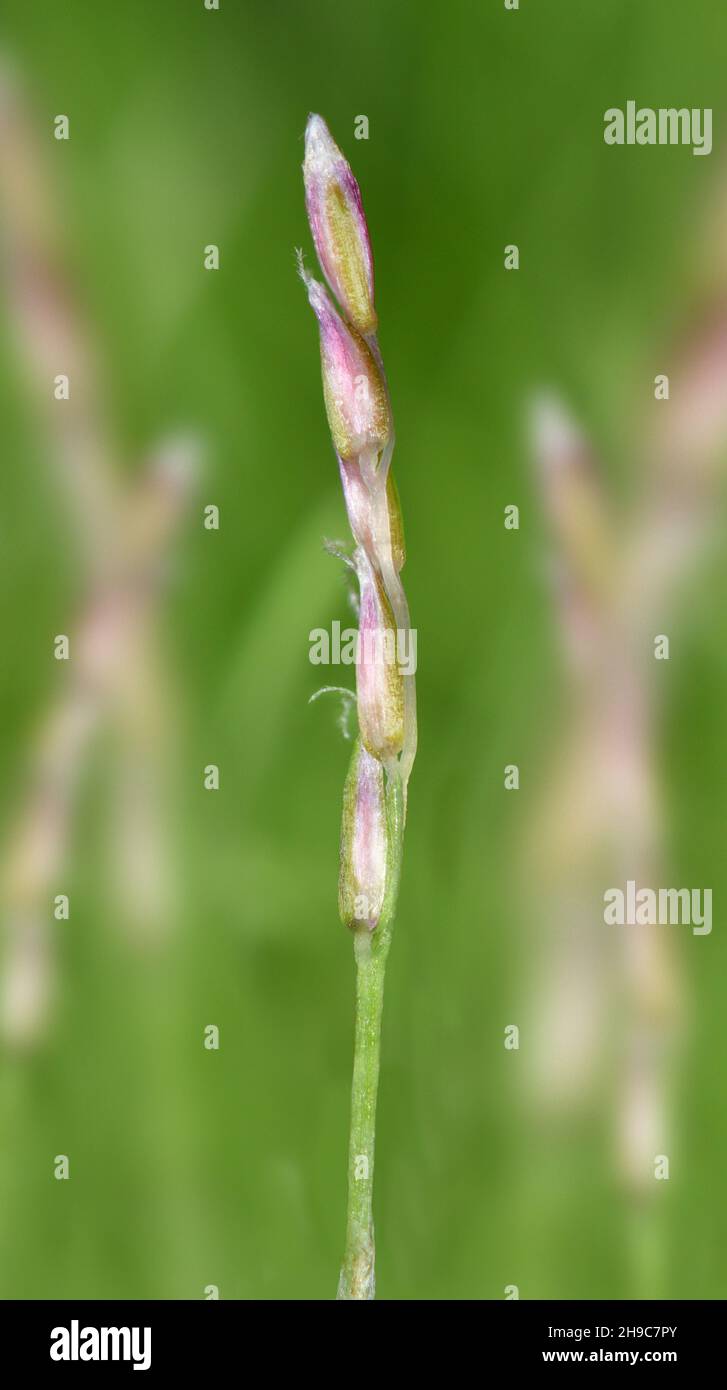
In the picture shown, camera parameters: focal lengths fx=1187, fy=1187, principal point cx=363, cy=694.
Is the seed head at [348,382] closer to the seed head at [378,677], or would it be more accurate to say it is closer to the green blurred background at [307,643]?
the seed head at [378,677]

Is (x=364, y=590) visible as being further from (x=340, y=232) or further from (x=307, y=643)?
(x=307, y=643)

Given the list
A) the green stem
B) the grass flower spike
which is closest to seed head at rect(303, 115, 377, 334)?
the grass flower spike

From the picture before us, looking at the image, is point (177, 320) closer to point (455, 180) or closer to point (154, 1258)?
point (455, 180)

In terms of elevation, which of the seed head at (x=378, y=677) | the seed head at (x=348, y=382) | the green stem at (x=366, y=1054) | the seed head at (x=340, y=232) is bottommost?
the green stem at (x=366, y=1054)

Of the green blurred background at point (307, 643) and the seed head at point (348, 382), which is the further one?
the green blurred background at point (307, 643)

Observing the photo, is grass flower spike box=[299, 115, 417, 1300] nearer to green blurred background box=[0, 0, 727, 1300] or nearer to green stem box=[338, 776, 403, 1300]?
green stem box=[338, 776, 403, 1300]

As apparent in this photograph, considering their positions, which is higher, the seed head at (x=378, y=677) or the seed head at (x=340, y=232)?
Result: the seed head at (x=340, y=232)

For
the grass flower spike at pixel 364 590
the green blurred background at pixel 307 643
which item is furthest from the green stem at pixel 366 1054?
the green blurred background at pixel 307 643
